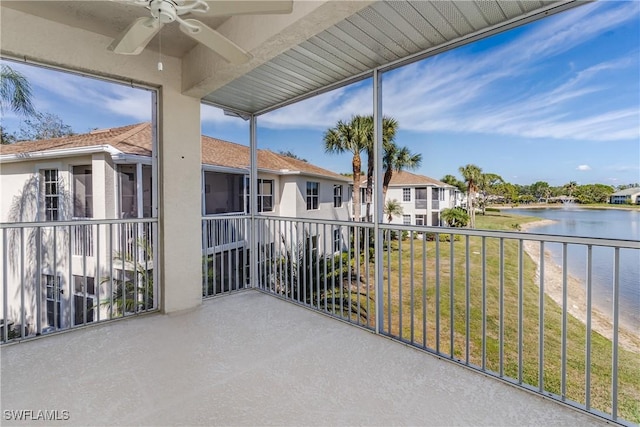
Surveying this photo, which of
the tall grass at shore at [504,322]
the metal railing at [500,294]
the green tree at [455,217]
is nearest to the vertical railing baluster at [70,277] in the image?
the metal railing at [500,294]

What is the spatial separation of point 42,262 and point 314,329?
8.43 ft

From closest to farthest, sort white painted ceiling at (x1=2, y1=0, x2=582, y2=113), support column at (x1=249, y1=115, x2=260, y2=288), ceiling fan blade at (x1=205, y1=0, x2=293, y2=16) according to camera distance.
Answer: ceiling fan blade at (x1=205, y1=0, x2=293, y2=16)
white painted ceiling at (x1=2, y1=0, x2=582, y2=113)
support column at (x1=249, y1=115, x2=260, y2=288)

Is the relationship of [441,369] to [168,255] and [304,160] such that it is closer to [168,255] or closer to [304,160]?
[168,255]

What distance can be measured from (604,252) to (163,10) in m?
2.71

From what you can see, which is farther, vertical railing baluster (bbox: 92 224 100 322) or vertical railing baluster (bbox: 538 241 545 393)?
vertical railing baluster (bbox: 92 224 100 322)

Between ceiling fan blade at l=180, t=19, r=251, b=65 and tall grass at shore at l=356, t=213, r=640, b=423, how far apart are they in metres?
1.85

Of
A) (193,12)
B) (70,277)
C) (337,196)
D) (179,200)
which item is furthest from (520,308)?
(337,196)

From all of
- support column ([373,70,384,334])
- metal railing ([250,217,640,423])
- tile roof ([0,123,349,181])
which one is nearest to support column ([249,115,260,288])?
metal railing ([250,217,640,423])

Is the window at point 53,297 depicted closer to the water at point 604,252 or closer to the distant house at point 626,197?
the water at point 604,252

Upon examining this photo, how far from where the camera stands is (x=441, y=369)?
211cm

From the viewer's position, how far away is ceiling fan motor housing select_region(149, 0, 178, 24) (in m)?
1.52

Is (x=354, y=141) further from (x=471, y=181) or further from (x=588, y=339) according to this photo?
(x=588, y=339)

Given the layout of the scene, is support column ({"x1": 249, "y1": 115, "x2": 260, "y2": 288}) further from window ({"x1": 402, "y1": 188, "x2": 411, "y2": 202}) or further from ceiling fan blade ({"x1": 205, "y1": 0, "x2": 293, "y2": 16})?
ceiling fan blade ({"x1": 205, "y1": 0, "x2": 293, "y2": 16})
